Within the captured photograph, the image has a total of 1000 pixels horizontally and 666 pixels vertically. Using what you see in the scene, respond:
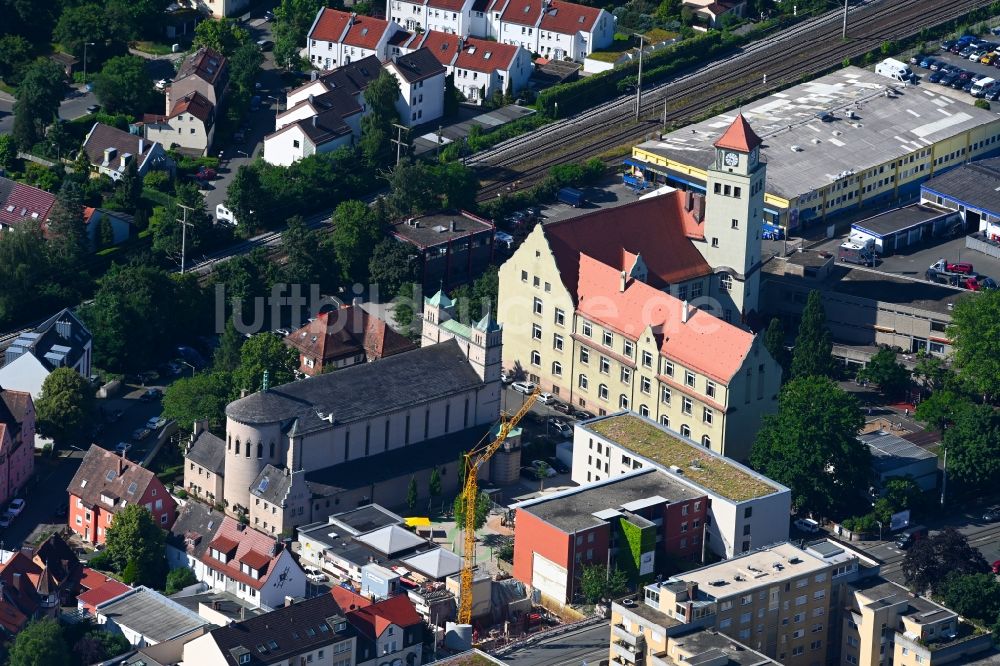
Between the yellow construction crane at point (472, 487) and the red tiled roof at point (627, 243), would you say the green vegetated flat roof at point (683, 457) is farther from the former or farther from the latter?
the red tiled roof at point (627, 243)

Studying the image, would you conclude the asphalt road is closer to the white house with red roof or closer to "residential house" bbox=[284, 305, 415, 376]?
the white house with red roof

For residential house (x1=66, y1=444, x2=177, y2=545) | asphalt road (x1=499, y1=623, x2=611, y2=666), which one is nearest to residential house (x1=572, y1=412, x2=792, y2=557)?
asphalt road (x1=499, y1=623, x2=611, y2=666)

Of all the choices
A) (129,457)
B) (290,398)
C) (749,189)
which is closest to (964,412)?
(749,189)

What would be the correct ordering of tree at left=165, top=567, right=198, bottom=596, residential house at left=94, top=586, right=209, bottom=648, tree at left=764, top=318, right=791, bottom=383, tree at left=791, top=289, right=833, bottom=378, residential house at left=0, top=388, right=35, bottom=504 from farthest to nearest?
tree at left=764, top=318, right=791, bottom=383
tree at left=791, top=289, right=833, bottom=378
residential house at left=0, top=388, right=35, bottom=504
tree at left=165, top=567, right=198, bottom=596
residential house at left=94, top=586, right=209, bottom=648

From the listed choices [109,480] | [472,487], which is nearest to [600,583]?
[472,487]

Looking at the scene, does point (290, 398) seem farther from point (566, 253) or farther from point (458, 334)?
point (566, 253)
